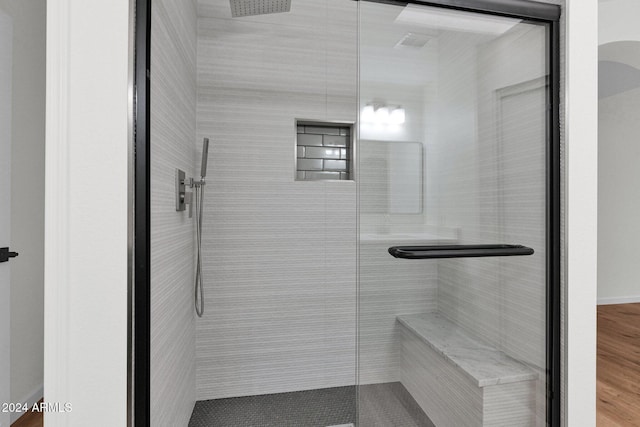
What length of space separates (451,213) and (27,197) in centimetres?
215

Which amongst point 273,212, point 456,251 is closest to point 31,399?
point 273,212

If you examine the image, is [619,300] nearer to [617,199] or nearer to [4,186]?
[617,199]

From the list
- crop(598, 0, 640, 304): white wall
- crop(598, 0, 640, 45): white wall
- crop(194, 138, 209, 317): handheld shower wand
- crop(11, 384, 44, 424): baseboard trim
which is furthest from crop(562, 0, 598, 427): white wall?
crop(598, 0, 640, 304): white wall

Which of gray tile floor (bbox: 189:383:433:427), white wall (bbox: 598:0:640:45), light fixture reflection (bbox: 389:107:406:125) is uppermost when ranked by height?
white wall (bbox: 598:0:640:45)

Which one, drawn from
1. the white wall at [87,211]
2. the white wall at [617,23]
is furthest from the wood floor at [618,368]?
the white wall at [617,23]

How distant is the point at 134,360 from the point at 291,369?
1.34m

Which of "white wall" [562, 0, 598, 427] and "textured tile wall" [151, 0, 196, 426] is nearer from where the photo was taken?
"textured tile wall" [151, 0, 196, 426]

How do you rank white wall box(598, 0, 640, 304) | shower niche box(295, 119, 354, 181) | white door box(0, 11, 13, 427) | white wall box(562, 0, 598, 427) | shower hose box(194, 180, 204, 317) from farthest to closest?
white wall box(598, 0, 640, 304) → shower niche box(295, 119, 354, 181) → shower hose box(194, 180, 204, 317) → white door box(0, 11, 13, 427) → white wall box(562, 0, 598, 427)

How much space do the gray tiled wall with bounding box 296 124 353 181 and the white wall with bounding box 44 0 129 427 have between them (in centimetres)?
135

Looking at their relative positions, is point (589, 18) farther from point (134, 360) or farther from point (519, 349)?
point (134, 360)

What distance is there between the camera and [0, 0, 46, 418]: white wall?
1839mm

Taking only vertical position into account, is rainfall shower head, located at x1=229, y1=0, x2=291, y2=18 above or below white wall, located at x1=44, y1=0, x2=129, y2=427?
above

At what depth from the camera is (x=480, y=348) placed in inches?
50.9

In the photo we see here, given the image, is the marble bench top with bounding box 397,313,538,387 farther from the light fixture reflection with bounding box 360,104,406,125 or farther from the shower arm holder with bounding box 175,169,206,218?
the shower arm holder with bounding box 175,169,206,218
